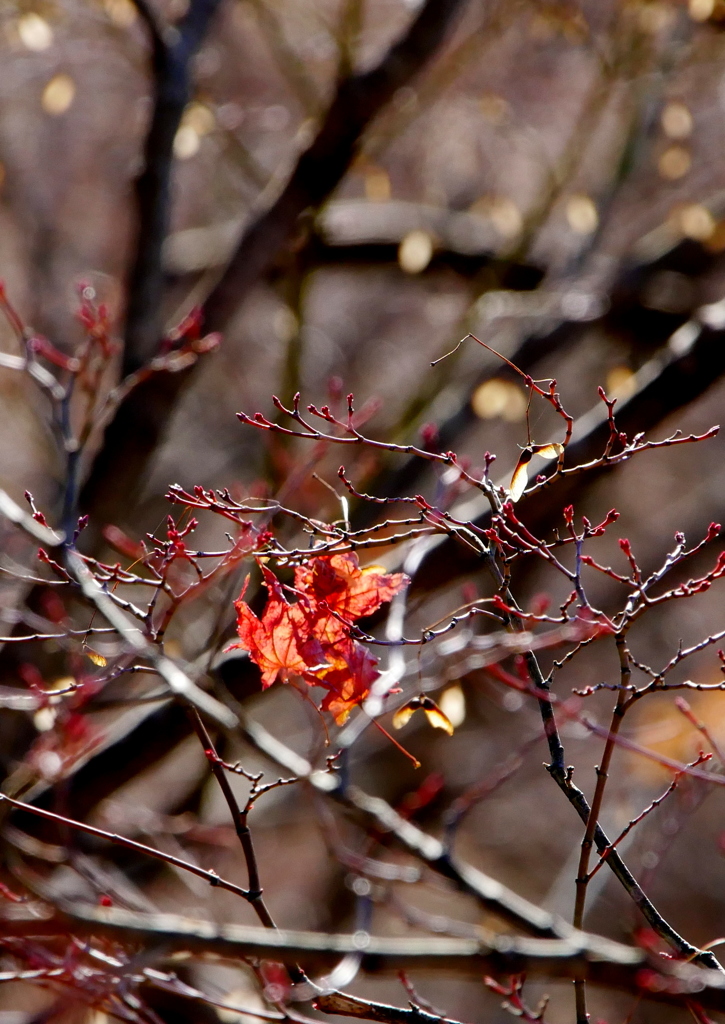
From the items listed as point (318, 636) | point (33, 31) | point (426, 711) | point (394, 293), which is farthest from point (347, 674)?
point (394, 293)

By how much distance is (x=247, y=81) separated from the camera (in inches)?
222

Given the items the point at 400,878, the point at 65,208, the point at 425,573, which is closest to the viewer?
the point at 400,878

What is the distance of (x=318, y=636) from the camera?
1.38m

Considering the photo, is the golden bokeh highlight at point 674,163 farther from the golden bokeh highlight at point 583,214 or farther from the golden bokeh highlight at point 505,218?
the golden bokeh highlight at point 505,218

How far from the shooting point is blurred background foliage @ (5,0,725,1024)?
3.35 m

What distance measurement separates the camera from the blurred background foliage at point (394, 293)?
3.35 metres

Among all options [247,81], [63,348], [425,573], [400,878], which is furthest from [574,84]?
[400,878]

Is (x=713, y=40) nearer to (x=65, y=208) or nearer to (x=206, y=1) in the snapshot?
(x=206, y=1)

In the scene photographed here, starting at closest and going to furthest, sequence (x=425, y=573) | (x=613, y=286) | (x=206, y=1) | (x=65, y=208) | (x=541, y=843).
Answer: (x=425, y=573) < (x=206, y=1) < (x=613, y=286) < (x=65, y=208) < (x=541, y=843)

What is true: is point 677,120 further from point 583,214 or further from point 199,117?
point 199,117

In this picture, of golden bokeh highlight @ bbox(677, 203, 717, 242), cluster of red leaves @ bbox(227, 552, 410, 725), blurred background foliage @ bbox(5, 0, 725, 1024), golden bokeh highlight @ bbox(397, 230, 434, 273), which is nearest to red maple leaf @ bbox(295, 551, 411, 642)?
cluster of red leaves @ bbox(227, 552, 410, 725)

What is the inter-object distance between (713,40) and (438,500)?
3379 mm

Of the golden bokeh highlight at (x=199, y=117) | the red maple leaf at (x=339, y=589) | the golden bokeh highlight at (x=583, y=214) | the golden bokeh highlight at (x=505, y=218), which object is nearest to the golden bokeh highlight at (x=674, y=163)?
the golden bokeh highlight at (x=583, y=214)

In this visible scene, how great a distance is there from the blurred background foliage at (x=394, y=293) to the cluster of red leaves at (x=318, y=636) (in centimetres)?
42
